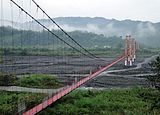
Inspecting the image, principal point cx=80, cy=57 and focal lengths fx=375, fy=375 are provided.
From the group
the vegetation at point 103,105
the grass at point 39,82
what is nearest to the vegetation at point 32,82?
the grass at point 39,82

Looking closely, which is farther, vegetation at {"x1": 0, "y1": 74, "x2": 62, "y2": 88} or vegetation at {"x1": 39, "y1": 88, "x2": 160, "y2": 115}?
vegetation at {"x1": 0, "y1": 74, "x2": 62, "y2": 88}

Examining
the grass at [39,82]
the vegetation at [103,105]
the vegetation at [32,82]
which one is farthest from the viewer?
the grass at [39,82]

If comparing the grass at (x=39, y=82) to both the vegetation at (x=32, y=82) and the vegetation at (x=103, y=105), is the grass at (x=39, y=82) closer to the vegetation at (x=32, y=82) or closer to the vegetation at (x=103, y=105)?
the vegetation at (x=32, y=82)

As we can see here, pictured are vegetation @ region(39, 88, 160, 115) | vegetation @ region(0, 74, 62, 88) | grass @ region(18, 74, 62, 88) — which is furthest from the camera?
grass @ region(18, 74, 62, 88)

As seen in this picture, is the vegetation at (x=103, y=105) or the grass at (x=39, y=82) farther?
the grass at (x=39, y=82)

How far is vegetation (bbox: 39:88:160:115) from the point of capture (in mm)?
15461

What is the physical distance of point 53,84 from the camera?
25891 mm

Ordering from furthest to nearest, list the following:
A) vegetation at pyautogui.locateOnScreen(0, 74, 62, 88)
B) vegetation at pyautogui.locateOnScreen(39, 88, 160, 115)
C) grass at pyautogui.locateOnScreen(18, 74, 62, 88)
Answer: grass at pyautogui.locateOnScreen(18, 74, 62, 88) → vegetation at pyautogui.locateOnScreen(0, 74, 62, 88) → vegetation at pyautogui.locateOnScreen(39, 88, 160, 115)

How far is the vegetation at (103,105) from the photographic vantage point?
15.5m

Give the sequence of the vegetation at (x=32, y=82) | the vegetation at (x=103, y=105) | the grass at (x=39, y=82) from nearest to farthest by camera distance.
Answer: the vegetation at (x=103, y=105) → the vegetation at (x=32, y=82) → the grass at (x=39, y=82)

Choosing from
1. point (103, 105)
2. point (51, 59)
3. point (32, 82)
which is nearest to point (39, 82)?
point (32, 82)

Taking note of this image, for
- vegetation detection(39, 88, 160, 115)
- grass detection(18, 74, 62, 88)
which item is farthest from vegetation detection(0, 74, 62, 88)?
vegetation detection(39, 88, 160, 115)

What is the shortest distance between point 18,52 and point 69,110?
40945mm

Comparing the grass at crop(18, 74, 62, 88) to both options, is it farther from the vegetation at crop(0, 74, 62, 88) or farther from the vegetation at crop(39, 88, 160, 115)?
the vegetation at crop(39, 88, 160, 115)
